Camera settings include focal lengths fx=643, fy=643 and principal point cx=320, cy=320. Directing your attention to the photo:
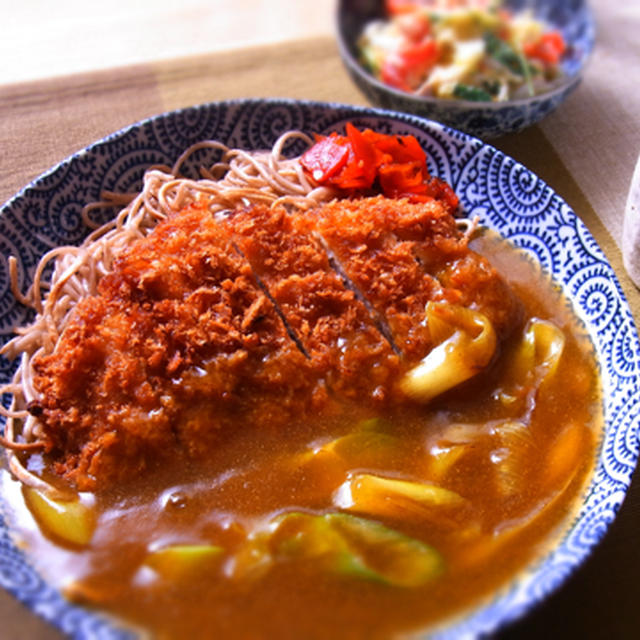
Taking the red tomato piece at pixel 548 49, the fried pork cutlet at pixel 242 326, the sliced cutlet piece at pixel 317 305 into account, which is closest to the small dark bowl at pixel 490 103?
the red tomato piece at pixel 548 49

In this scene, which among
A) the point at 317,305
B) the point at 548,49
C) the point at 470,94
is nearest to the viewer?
the point at 317,305

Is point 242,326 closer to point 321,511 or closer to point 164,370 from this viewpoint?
point 164,370

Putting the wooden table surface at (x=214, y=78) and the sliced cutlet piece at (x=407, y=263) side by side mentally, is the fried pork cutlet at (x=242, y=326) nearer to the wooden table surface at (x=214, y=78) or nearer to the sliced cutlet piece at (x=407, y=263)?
the sliced cutlet piece at (x=407, y=263)

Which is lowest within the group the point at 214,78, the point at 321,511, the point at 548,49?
the point at 321,511

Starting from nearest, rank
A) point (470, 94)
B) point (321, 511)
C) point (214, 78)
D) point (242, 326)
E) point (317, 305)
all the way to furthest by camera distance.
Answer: point (321, 511) → point (242, 326) → point (317, 305) → point (470, 94) → point (214, 78)

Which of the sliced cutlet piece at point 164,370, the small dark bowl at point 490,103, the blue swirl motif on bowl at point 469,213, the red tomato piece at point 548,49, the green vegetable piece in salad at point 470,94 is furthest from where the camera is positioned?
the red tomato piece at point 548,49

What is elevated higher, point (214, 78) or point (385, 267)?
point (214, 78)

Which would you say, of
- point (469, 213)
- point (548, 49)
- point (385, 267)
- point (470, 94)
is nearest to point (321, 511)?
point (385, 267)
